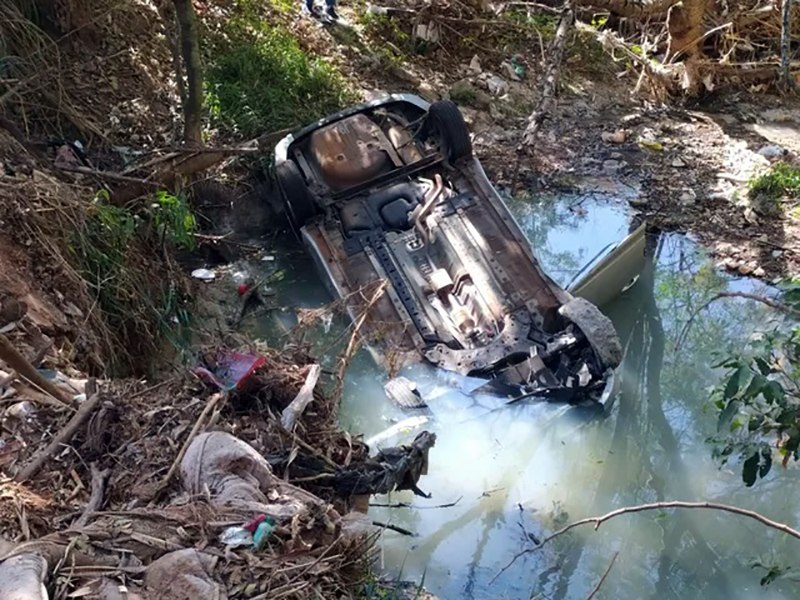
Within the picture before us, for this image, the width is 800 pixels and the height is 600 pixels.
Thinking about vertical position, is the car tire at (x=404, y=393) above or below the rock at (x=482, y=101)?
below

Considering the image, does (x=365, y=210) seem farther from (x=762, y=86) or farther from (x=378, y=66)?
(x=762, y=86)

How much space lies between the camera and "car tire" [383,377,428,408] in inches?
183

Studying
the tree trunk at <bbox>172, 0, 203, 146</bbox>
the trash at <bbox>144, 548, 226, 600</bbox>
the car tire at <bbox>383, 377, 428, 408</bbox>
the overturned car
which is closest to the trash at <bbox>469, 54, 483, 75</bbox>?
the overturned car

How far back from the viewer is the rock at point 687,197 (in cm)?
704

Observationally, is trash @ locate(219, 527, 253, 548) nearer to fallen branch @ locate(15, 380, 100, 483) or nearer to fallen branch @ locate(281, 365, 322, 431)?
fallen branch @ locate(281, 365, 322, 431)

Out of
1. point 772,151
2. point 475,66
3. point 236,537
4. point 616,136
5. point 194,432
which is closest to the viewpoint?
point 236,537

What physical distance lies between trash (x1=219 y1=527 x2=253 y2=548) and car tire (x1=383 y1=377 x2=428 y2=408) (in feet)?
7.95

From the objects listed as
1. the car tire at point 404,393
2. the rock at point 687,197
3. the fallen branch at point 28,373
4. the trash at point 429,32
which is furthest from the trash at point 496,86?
the fallen branch at point 28,373

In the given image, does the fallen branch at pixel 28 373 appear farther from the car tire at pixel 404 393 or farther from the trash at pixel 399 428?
the car tire at pixel 404 393

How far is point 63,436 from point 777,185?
252 inches

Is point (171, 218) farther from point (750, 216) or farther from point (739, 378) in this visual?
point (750, 216)

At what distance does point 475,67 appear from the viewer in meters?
8.93

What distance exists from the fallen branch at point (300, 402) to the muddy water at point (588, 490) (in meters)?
1.08

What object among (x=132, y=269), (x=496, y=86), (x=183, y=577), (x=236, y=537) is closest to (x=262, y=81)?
(x=496, y=86)
